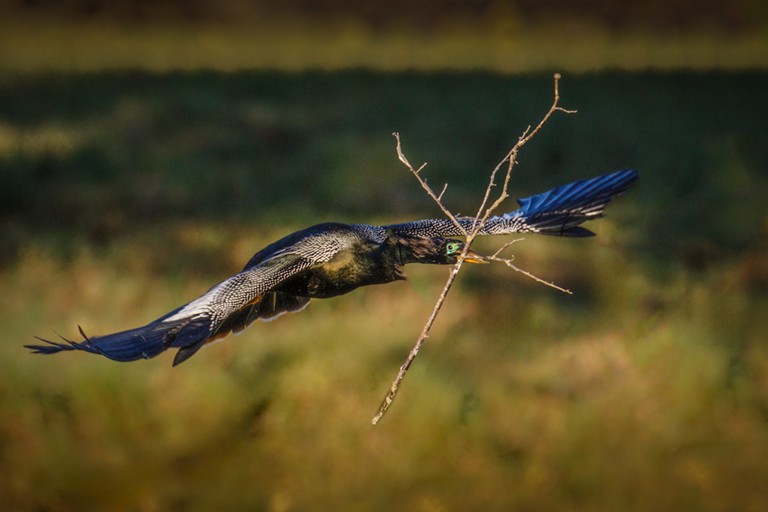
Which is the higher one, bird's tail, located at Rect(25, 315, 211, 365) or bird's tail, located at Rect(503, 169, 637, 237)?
bird's tail, located at Rect(503, 169, 637, 237)

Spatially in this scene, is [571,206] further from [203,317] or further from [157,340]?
[157,340]

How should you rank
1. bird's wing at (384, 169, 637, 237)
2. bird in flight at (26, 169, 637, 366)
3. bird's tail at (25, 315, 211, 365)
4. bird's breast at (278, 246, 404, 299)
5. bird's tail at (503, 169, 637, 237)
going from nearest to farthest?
bird's tail at (25, 315, 211, 365) → bird in flight at (26, 169, 637, 366) → bird's breast at (278, 246, 404, 299) → bird's wing at (384, 169, 637, 237) → bird's tail at (503, 169, 637, 237)

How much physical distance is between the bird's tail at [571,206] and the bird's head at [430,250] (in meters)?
0.64

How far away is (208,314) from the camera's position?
4.23 metres

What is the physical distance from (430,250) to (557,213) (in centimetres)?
96

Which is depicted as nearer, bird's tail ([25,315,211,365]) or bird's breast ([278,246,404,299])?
bird's tail ([25,315,211,365])

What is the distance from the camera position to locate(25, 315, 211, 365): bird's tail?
4003mm

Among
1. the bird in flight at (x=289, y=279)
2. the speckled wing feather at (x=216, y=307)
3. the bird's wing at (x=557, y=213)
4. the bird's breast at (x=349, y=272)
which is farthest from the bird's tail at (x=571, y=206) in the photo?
the speckled wing feather at (x=216, y=307)

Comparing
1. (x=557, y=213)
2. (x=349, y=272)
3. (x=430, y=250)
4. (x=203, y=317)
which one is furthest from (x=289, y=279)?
(x=557, y=213)

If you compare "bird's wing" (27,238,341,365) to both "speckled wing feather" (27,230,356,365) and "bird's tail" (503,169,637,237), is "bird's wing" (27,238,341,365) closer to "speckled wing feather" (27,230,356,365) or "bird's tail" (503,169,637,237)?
"speckled wing feather" (27,230,356,365)

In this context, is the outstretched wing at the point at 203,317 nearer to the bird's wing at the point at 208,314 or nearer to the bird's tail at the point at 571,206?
the bird's wing at the point at 208,314

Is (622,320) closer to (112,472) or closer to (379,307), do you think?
(379,307)

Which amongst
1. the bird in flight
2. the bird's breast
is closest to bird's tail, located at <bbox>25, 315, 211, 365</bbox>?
the bird in flight

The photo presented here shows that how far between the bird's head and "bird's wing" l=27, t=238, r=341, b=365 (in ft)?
0.84
